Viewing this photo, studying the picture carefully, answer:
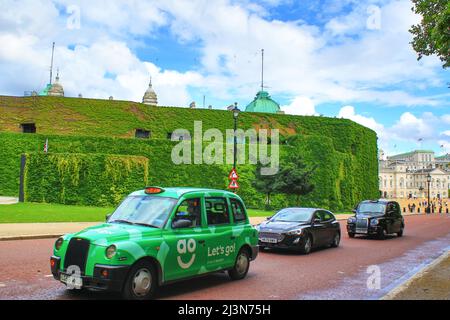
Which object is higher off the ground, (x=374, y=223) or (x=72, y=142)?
(x=72, y=142)

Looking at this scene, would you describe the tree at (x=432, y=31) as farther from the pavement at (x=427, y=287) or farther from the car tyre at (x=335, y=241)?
the car tyre at (x=335, y=241)

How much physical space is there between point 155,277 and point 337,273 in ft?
16.8

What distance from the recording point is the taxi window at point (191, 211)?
26.1 ft

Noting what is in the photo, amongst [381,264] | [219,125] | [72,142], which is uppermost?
[219,125]

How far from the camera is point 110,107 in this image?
4062cm

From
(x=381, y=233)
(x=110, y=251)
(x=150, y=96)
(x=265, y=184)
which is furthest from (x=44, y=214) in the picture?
(x=150, y=96)

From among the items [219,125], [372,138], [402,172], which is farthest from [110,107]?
[402,172]

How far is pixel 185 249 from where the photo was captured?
768 cm

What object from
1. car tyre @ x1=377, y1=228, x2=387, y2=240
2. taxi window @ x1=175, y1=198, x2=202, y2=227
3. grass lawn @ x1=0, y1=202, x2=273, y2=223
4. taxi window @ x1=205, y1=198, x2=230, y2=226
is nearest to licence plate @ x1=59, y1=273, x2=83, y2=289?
taxi window @ x1=175, y1=198, x2=202, y2=227

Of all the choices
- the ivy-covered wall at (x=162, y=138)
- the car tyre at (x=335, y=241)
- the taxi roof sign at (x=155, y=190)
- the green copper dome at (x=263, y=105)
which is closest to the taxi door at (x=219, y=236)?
the taxi roof sign at (x=155, y=190)

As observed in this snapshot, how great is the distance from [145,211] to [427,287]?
5421 mm

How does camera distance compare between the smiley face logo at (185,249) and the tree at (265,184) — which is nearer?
the smiley face logo at (185,249)

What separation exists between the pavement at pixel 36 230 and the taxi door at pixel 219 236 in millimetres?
9200
